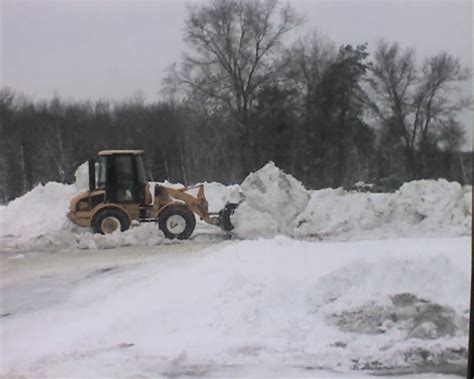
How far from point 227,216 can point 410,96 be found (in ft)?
2.82

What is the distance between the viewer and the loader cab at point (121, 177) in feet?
7.34

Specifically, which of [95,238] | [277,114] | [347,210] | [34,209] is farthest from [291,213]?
[34,209]

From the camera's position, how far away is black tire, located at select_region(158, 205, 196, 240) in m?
2.36

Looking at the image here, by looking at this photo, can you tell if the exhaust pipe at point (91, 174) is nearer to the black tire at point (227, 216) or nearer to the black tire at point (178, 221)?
the black tire at point (178, 221)

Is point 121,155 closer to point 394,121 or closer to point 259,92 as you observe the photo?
point 259,92

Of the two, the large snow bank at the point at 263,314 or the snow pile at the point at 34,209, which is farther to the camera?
the snow pile at the point at 34,209

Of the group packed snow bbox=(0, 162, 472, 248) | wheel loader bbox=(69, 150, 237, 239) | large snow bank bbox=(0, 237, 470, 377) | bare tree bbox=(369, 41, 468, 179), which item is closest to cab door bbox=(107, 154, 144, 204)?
wheel loader bbox=(69, 150, 237, 239)

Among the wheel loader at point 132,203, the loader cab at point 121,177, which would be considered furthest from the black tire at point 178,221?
the loader cab at point 121,177

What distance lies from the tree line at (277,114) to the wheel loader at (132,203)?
0.22 feet

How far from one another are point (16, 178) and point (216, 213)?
A: 778 millimetres

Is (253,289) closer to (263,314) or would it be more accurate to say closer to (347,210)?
(263,314)

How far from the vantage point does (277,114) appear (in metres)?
2.30

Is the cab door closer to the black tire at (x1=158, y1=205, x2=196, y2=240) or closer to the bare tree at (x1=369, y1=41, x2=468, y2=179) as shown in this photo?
the black tire at (x1=158, y1=205, x2=196, y2=240)

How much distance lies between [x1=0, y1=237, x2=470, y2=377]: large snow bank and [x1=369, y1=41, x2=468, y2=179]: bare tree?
1.28 feet
